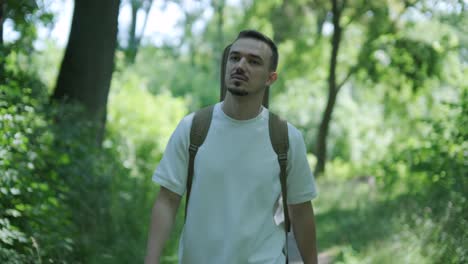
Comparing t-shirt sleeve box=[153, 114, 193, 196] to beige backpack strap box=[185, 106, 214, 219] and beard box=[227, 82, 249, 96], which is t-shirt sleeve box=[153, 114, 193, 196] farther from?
beard box=[227, 82, 249, 96]

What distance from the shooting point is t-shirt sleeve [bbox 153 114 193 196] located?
3.86 m

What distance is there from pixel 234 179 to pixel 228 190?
0.06 m

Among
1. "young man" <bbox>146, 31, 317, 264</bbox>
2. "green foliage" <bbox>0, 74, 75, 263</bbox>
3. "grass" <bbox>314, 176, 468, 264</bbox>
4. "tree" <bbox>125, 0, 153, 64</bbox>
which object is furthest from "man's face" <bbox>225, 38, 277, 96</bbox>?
"tree" <bbox>125, 0, 153, 64</bbox>

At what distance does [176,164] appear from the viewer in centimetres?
388

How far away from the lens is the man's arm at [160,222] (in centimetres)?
378

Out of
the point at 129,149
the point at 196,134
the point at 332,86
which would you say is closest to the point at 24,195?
the point at 196,134

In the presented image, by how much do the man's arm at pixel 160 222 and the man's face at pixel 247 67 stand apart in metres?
0.65

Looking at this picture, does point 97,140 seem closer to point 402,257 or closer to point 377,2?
point 402,257

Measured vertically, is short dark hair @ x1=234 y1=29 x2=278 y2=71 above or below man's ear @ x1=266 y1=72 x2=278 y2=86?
above

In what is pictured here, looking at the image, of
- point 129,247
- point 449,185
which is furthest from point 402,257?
point 129,247

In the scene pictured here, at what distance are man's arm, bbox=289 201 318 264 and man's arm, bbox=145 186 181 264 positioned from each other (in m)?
0.68

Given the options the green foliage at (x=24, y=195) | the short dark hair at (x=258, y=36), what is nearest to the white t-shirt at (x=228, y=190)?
the short dark hair at (x=258, y=36)

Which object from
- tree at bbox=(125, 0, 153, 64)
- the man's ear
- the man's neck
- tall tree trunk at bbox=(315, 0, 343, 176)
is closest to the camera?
the man's neck

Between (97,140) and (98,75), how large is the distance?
90 centimetres
